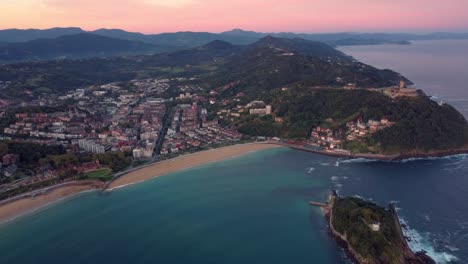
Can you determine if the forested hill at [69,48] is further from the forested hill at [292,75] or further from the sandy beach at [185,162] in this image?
the sandy beach at [185,162]

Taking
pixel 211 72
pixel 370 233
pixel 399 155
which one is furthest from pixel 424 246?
pixel 211 72

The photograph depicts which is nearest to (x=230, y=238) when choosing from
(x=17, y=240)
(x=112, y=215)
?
(x=112, y=215)

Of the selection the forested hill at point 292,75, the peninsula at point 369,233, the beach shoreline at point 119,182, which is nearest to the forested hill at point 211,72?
the forested hill at point 292,75

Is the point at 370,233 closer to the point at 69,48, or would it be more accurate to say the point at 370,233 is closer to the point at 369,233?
the point at 369,233

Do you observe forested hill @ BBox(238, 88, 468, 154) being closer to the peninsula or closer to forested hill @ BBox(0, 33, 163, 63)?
the peninsula

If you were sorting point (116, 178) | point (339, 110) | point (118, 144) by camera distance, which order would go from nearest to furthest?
point (116, 178) < point (118, 144) < point (339, 110)

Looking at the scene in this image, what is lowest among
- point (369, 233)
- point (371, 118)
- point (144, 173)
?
point (144, 173)

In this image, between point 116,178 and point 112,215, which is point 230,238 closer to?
point 112,215
